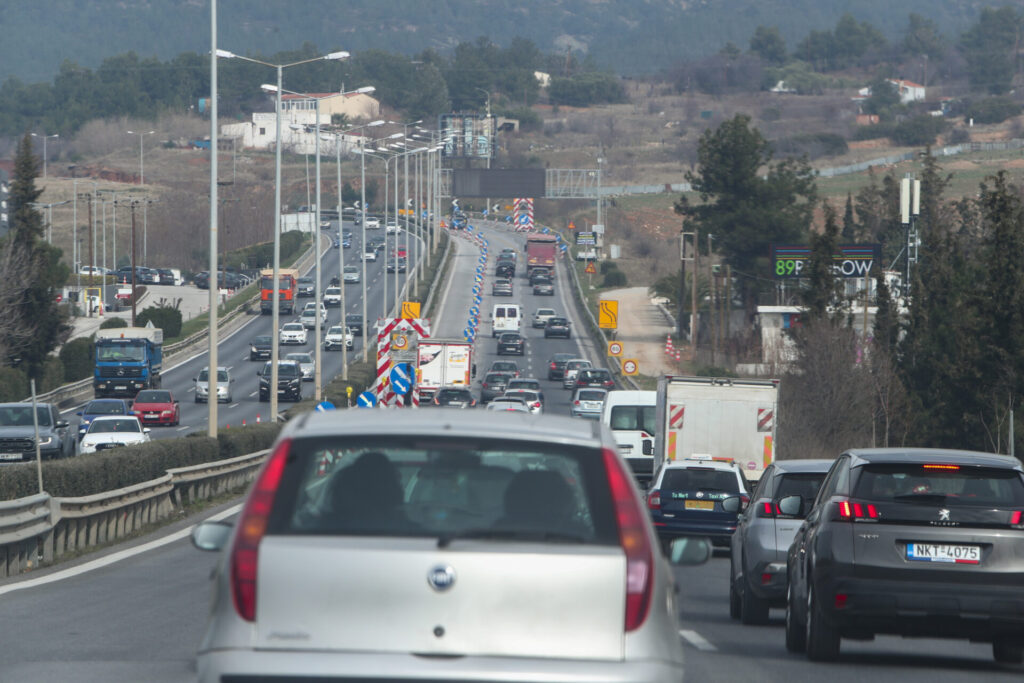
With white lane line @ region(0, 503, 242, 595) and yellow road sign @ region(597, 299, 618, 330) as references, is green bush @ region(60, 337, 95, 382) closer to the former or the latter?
yellow road sign @ region(597, 299, 618, 330)

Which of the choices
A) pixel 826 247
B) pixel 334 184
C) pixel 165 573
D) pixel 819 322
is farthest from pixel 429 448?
pixel 334 184

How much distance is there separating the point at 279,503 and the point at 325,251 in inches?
4950

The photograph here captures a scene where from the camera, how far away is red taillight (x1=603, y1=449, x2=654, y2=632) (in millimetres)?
5531

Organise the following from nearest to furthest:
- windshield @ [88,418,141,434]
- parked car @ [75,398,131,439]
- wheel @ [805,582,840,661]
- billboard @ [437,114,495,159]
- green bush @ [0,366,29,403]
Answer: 1. wheel @ [805,582,840,661]
2. windshield @ [88,418,141,434]
3. parked car @ [75,398,131,439]
4. green bush @ [0,366,29,403]
5. billboard @ [437,114,495,159]

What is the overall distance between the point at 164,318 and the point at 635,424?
61319 mm

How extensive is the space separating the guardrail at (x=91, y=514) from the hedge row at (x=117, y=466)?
0.29 metres

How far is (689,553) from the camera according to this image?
22.7 feet

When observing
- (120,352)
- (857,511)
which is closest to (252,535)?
(857,511)

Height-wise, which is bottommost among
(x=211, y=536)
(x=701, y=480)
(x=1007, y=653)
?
(x=701, y=480)

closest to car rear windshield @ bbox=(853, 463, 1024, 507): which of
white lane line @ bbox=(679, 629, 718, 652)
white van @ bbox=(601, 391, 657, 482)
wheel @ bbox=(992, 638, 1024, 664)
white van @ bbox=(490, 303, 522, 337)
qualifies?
wheel @ bbox=(992, 638, 1024, 664)

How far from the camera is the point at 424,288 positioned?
99.6 meters

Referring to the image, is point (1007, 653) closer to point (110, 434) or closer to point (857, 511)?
point (857, 511)

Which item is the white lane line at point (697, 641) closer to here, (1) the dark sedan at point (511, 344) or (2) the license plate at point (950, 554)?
(2) the license plate at point (950, 554)

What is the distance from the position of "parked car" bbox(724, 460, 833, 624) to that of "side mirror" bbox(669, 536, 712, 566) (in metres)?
6.06
